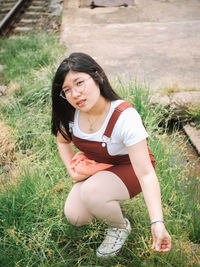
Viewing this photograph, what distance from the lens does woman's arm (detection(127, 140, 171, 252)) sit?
1577 mm

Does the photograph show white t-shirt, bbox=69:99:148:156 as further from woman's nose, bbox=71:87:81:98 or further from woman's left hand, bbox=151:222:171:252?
woman's left hand, bbox=151:222:171:252

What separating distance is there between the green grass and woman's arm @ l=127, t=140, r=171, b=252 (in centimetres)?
7

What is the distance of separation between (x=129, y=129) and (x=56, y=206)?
81 cm

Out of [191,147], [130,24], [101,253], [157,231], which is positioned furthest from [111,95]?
[130,24]

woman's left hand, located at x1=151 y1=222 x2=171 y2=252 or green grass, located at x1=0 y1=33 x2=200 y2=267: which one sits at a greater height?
woman's left hand, located at x1=151 y1=222 x2=171 y2=252

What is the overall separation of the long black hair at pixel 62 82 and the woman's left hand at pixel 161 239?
0.78 m

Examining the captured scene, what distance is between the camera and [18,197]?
7.16ft

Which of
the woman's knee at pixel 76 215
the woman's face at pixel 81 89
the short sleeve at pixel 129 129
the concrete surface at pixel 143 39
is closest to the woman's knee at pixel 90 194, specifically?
the woman's knee at pixel 76 215

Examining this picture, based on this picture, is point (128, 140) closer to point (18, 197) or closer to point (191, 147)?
point (18, 197)

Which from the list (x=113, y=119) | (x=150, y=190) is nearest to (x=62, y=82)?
(x=113, y=119)

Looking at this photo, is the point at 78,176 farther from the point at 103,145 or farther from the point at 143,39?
the point at 143,39

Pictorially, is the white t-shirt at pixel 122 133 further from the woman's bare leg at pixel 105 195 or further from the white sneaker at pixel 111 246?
the white sneaker at pixel 111 246

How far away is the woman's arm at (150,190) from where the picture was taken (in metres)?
1.58

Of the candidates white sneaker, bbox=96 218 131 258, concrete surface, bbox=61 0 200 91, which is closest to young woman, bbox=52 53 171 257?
white sneaker, bbox=96 218 131 258
